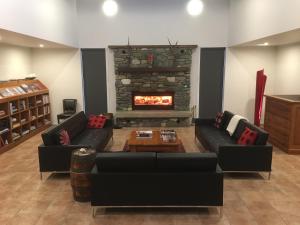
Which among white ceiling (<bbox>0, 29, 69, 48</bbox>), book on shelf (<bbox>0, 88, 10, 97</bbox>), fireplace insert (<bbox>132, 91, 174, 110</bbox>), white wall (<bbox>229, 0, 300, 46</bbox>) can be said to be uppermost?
white wall (<bbox>229, 0, 300, 46</bbox>)

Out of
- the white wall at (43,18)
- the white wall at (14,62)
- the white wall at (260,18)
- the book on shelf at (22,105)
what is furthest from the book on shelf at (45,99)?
the white wall at (260,18)

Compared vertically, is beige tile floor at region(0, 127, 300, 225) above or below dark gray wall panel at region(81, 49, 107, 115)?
below

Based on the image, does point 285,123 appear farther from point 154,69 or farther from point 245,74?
point 154,69

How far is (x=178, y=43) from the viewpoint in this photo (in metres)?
7.79

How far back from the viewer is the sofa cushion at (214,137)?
4.72m

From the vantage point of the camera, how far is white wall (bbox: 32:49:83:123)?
800 centimetres

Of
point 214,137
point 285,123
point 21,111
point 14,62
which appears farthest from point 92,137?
point 285,123

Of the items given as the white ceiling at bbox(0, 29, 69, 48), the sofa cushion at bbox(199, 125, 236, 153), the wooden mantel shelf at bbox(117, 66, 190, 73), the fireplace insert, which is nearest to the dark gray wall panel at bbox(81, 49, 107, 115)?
the wooden mantel shelf at bbox(117, 66, 190, 73)

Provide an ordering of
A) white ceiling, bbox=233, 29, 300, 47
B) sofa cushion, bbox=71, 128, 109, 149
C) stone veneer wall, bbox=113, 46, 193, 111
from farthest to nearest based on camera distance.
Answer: stone veneer wall, bbox=113, 46, 193, 111 → sofa cushion, bbox=71, 128, 109, 149 → white ceiling, bbox=233, 29, 300, 47

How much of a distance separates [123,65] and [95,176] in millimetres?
5188

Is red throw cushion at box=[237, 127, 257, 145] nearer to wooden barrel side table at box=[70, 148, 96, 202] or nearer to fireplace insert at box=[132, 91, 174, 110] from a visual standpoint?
wooden barrel side table at box=[70, 148, 96, 202]

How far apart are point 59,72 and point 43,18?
299cm

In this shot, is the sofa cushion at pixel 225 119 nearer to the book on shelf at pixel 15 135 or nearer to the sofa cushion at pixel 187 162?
the sofa cushion at pixel 187 162

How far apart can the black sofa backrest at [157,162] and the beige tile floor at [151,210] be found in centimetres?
63
